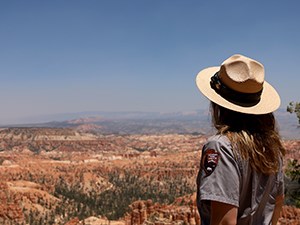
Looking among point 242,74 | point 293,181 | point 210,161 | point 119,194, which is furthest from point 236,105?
point 119,194

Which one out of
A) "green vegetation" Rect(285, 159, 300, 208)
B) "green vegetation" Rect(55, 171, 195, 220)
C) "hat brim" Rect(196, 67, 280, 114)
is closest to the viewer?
"hat brim" Rect(196, 67, 280, 114)

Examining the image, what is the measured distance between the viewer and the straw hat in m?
2.07

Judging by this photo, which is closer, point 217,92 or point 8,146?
point 217,92

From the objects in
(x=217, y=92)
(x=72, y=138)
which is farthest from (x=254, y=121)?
(x=72, y=138)

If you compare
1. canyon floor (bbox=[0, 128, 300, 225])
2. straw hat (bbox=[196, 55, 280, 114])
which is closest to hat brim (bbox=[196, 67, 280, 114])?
straw hat (bbox=[196, 55, 280, 114])

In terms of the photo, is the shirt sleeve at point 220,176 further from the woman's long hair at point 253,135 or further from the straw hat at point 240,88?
the straw hat at point 240,88

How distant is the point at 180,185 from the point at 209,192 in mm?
59828

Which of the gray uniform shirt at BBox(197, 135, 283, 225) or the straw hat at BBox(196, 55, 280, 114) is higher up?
the straw hat at BBox(196, 55, 280, 114)

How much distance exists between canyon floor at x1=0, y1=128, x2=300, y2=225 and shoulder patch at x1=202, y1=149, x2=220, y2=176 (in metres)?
16.9

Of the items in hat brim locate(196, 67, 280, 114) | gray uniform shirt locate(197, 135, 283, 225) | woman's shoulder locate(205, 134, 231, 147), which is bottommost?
gray uniform shirt locate(197, 135, 283, 225)

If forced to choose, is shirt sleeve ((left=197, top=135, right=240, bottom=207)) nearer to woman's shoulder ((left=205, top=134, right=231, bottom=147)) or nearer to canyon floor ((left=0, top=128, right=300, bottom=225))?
woman's shoulder ((left=205, top=134, right=231, bottom=147))

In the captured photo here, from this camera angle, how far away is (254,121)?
2100 millimetres

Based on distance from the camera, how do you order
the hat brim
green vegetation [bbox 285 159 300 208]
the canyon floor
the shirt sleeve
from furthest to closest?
the canyon floor < green vegetation [bbox 285 159 300 208] < the hat brim < the shirt sleeve

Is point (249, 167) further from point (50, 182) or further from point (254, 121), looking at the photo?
point (50, 182)
